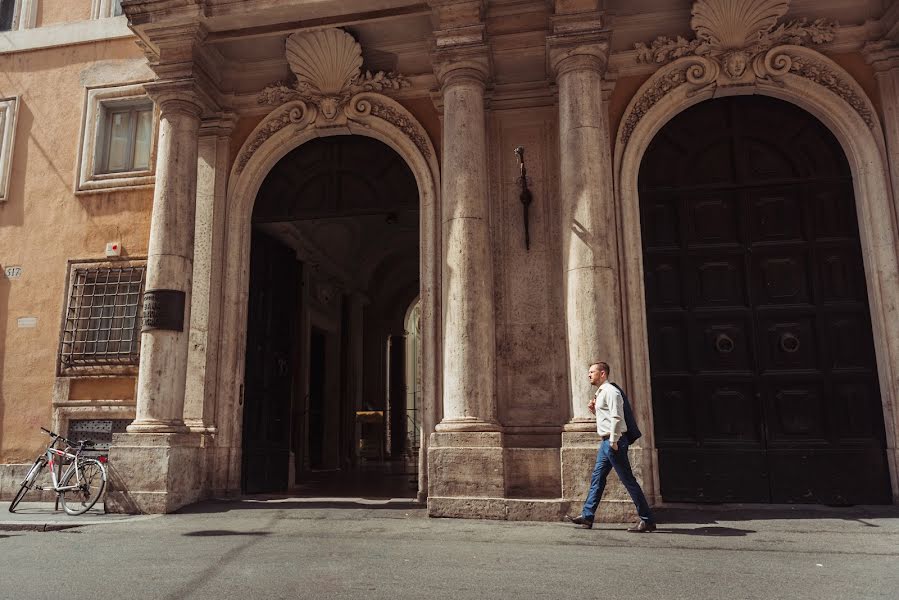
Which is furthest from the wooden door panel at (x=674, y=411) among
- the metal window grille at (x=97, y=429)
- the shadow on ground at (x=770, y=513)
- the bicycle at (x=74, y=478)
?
the metal window grille at (x=97, y=429)

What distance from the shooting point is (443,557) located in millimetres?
5242

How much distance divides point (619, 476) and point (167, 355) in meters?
5.47

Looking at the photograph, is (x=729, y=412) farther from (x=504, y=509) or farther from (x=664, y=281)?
(x=504, y=509)

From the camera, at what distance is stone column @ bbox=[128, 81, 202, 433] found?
8461 millimetres

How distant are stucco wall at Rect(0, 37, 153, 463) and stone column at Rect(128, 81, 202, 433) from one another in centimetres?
A: 187

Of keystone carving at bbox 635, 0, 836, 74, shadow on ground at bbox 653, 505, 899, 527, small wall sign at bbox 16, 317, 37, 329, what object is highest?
keystone carving at bbox 635, 0, 836, 74

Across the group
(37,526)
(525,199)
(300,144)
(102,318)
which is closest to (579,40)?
(525,199)

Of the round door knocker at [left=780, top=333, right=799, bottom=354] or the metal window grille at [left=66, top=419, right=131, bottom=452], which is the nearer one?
the round door knocker at [left=780, top=333, right=799, bottom=354]

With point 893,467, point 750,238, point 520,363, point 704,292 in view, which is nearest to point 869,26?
point 750,238

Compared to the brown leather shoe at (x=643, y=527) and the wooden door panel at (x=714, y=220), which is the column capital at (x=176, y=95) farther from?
the brown leather shoe at (x=643, y=527)

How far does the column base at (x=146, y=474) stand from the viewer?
8016 millimetres

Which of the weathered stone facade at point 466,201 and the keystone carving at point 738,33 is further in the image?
the keystone carving at point 738,33

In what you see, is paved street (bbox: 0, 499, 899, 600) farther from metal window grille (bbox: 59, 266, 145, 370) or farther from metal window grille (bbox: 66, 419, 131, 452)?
metal window grille (bbox: 59, 266, 145, 370)

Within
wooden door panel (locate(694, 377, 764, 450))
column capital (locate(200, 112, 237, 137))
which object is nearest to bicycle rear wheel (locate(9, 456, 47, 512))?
column capital (locate(200, 112, 237, 137))
